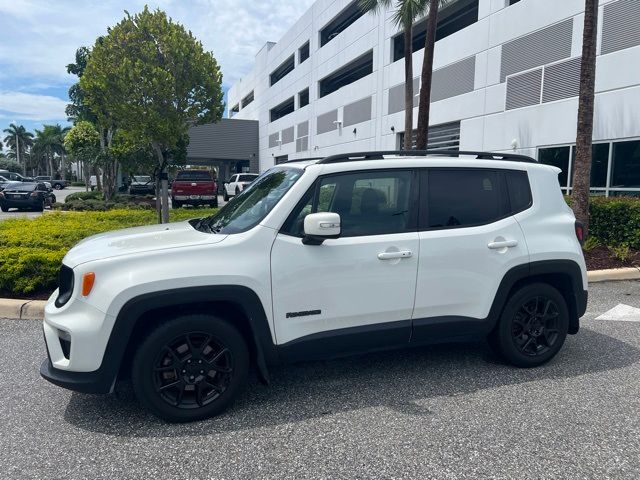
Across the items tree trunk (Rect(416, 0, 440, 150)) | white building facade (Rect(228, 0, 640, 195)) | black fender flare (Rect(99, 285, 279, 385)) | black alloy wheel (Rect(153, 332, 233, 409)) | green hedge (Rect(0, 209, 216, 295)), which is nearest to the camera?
black fender flare (Rect(99, 285, 279, 385))

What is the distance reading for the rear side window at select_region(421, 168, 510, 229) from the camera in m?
3.82

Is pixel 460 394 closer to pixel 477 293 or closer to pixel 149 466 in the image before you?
pixel 477 293

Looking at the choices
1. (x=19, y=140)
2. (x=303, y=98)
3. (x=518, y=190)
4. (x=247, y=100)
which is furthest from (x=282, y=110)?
(x=19, y=140)

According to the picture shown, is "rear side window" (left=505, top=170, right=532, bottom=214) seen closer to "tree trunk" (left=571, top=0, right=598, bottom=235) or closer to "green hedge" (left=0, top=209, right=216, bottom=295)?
"green hedge" (left=0, top=209, right=216, bottom=295)

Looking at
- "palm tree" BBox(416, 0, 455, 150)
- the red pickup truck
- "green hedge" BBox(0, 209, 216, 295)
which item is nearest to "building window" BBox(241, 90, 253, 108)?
the red pickup truck

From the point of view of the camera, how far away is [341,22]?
33844mm

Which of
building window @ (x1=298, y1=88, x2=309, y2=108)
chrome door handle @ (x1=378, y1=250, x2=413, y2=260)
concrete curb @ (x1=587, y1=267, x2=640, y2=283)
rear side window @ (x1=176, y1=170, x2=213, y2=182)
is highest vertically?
building window @ (x1=298, y1=88, x2=309, y2=108)

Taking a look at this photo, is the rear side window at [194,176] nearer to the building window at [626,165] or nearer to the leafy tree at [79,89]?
the leafy tree at [79,89]

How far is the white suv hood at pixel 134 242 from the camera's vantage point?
126 inches

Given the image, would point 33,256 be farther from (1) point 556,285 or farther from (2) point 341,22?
(2) point 341,22

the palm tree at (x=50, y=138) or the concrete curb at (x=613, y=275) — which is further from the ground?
the palm tree at (x=50, y=138)

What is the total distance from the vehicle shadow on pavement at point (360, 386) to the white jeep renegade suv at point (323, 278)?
0.55 feet

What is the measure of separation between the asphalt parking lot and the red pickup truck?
1846 cm

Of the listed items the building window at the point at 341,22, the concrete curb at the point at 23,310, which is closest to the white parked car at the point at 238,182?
the building window at the point at 341,22
